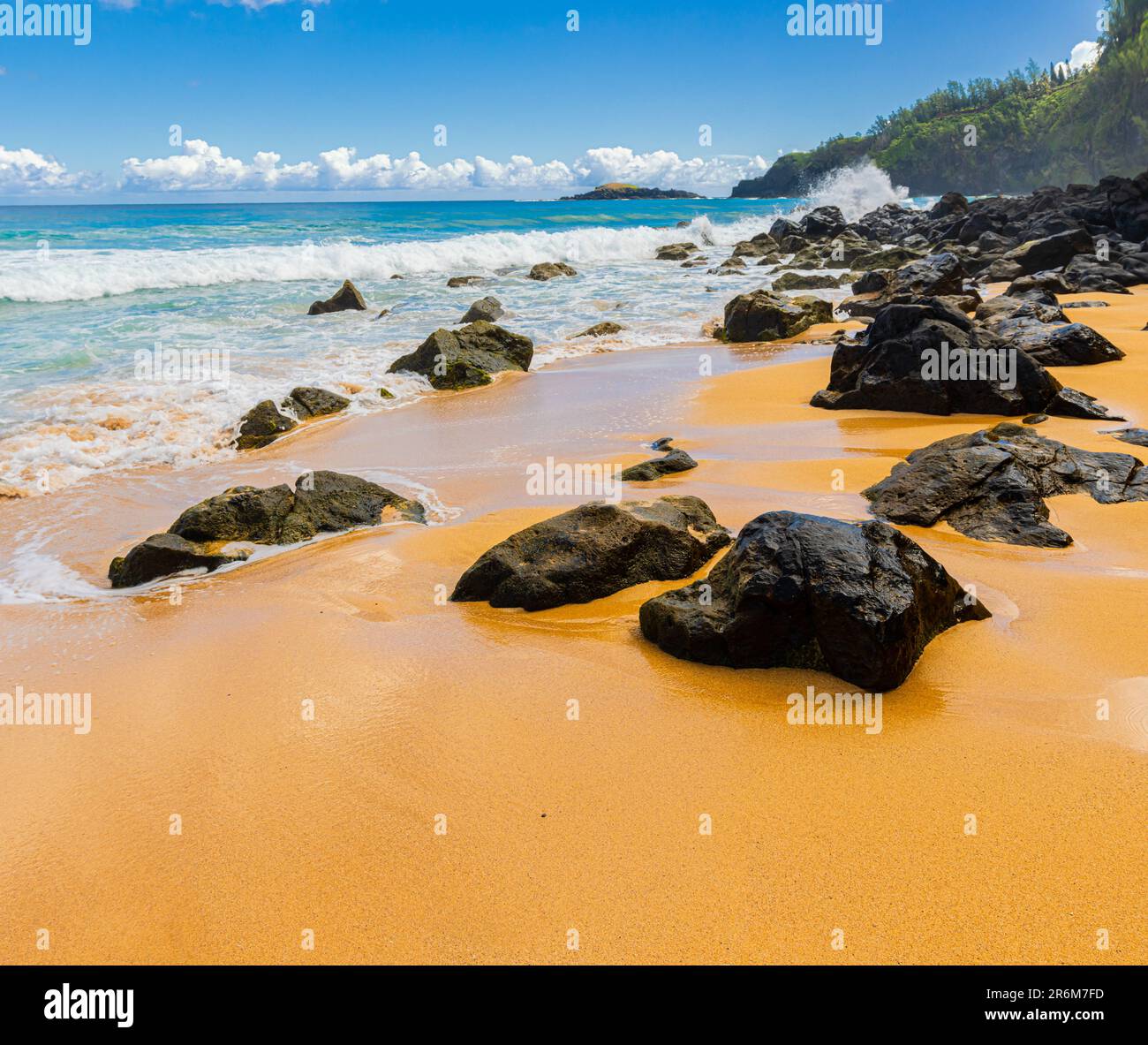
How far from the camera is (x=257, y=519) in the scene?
6.08 metres

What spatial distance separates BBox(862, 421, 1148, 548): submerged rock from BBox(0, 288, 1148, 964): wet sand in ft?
0.68

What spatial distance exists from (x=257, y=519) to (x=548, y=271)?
2524 centimetres

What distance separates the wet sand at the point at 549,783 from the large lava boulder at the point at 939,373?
3.38m

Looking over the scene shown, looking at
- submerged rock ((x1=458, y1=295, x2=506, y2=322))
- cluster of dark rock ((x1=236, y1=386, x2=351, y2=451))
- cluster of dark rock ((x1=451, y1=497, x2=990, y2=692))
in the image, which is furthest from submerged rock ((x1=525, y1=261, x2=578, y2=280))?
cluster of dark rock ((x1=451, y1=497, x2=990, y2=692))

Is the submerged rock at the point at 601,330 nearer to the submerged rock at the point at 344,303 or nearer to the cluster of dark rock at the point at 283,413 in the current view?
the cluster of dark rock at the point at 283,413

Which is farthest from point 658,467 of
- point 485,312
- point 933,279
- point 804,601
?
point 485,312

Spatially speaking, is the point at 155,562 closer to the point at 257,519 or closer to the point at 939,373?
the point at 257,519

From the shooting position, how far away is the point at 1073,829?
265 cm

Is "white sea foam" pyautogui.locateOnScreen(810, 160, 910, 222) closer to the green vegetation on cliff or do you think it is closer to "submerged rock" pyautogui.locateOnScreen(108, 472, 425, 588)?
the green vegetation on cliff

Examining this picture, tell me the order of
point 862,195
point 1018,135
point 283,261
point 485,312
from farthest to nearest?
point 1018,135
point 862,195
point 283,261
point 485,312

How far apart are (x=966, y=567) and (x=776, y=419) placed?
4.89 metres

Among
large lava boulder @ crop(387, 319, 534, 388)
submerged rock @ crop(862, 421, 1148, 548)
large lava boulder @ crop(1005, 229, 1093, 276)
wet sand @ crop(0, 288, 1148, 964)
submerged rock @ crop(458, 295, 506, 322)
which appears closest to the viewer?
wet sand @ crop(0, 288, 1148, 964)

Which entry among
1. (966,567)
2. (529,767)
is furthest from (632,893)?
(966,567)

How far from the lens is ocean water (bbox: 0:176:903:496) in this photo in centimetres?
979
